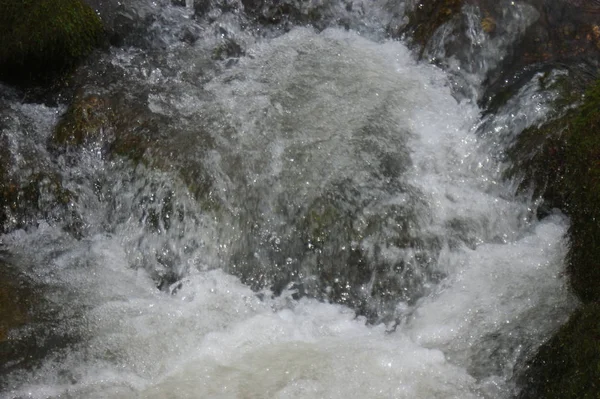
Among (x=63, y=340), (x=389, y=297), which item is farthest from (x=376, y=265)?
(x=63, y=340)

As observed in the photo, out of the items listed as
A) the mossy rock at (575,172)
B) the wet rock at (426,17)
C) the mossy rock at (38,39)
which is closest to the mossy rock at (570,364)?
the mossy rock at (575,172)

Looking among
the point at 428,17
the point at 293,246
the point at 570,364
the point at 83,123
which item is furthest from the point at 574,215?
the point at 83,123

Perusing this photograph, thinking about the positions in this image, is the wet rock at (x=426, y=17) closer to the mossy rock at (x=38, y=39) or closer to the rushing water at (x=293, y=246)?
the rushing water at (x=293, y=246)

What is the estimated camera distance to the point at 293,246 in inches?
171

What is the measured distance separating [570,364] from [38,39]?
14.0 feet

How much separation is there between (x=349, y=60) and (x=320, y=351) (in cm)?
263

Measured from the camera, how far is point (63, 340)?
3744 mm

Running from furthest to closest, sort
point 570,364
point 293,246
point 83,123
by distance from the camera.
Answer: point 83,123 → point 293,246 → point 570,364

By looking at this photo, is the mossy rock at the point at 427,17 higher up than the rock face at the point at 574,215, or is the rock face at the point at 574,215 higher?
the mossy rock at the point at 427,17

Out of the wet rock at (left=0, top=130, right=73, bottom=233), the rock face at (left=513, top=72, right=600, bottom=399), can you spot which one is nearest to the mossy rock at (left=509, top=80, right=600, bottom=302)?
the rock face at (left=513, top=72, right=600, bottom=399)

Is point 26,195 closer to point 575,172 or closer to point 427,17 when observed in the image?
point 427,17

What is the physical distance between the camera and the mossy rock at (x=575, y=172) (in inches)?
146

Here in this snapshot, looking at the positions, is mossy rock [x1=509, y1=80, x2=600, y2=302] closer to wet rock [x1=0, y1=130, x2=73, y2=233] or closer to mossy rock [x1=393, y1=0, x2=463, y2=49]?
mossy rock [x1=393, y1=0, x2=463, y2=49]

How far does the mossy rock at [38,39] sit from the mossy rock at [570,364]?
393 centimetres
